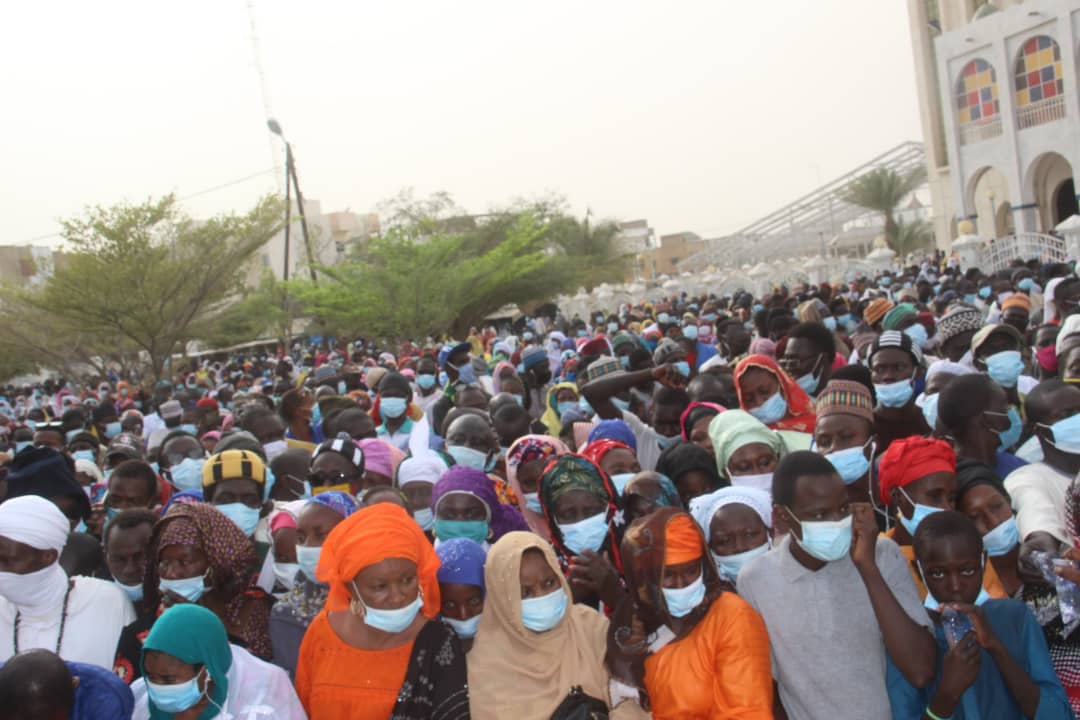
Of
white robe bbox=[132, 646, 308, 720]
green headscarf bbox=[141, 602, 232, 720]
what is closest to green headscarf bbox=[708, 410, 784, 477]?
white robe bbox=[132, 646, 308, 720]

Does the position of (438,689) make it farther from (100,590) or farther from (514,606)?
(100,590)

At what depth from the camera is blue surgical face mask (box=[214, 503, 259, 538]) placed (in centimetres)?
428

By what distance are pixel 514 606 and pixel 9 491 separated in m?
3.43

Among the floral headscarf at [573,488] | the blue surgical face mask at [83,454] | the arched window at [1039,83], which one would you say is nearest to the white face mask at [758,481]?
the floral headscarf at [573,488]

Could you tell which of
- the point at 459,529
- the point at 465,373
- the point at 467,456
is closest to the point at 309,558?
the point at 459,529

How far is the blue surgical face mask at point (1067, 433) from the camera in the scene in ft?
11.2

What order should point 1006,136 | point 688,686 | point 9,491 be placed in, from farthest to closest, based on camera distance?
point 1006,136 → point 9,491 → point 688,686

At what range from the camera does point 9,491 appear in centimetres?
500

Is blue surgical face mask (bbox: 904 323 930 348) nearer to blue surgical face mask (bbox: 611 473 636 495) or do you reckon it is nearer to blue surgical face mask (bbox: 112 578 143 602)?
blue surgical face mask (bbox: 611 473 636 495)

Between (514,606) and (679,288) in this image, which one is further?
(679,288)

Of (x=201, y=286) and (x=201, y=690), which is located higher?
(x=201, y=286)

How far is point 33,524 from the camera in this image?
11.2 ft

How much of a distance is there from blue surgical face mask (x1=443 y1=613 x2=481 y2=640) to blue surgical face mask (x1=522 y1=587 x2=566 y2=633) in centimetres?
21

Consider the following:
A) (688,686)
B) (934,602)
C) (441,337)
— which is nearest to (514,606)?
(688,686)
